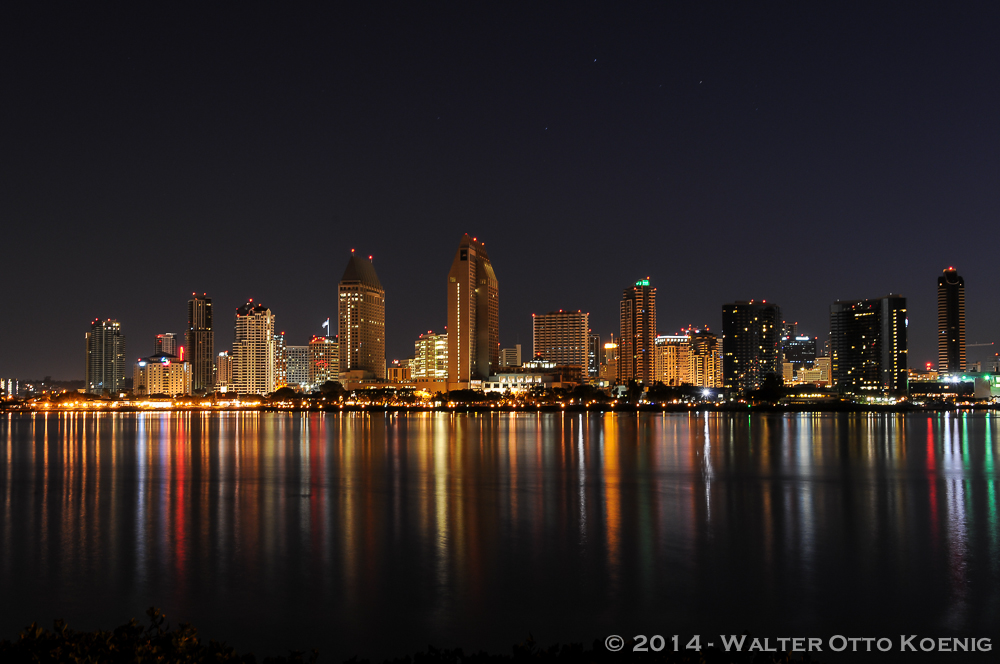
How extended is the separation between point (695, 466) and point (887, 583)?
1052 inches

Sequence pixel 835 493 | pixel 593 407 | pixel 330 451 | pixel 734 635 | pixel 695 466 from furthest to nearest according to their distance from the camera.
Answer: pixel 593 407, pixel 330 451, pixel 695 466, pixel 835 493, pixel 734 635

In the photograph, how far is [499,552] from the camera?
2022 cm

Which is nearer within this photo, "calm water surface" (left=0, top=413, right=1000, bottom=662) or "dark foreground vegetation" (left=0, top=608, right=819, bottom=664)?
"dark foreground vegetation" (left=0, top=608, right=819, bottom=664)

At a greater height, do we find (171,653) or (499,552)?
(171,653)

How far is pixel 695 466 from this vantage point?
43.5 metres

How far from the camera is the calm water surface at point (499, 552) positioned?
1455cm

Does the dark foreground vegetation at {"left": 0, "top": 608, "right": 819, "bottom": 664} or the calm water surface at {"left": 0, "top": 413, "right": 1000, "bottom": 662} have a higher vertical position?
the dark foreground vegetation at {"left": 0, "top": 608, "right": 819, "bottom": 664}

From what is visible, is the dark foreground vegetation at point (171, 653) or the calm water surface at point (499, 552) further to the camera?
the calm water surface at point (499, 552)

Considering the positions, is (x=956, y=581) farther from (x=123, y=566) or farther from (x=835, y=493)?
(x=123, y=566)

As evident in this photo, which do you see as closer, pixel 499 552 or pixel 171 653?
Answer: pixel 171 653

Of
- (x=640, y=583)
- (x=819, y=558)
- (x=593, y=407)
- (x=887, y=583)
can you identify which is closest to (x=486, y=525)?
(x=640, y=583)

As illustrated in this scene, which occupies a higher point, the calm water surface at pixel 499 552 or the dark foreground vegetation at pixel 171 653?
the dark foreground vegetation at pixel 171 653

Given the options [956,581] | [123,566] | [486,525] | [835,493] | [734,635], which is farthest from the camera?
[835,493]

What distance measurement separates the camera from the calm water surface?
14547 mm
